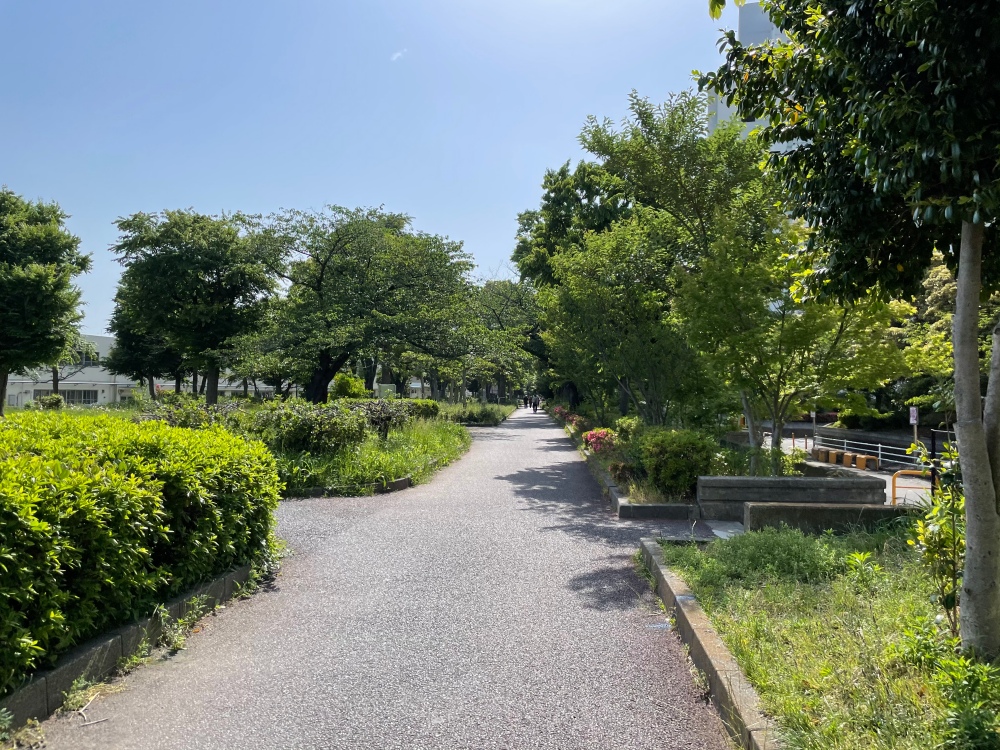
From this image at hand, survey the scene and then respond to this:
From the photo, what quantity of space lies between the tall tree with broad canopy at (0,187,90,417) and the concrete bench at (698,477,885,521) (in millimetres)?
26062

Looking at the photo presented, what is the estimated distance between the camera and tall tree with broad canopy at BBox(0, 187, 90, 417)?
26.2 m

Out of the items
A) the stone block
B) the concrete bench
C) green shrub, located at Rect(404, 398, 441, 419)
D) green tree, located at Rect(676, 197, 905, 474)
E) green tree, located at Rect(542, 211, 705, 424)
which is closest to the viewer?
the stone block

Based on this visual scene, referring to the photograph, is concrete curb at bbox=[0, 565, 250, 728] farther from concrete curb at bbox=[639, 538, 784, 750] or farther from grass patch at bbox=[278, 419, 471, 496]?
grass patch at bbox=[278, 419, 471, 496]

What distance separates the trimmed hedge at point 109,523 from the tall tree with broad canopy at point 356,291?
16.8 metres

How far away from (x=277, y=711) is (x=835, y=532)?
6.06 metres

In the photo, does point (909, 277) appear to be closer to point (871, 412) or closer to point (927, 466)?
point (927, 466)

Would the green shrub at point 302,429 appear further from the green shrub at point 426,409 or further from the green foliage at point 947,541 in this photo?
the green shrub at point 426,409

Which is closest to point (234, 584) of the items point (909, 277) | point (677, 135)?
point (909, 277)

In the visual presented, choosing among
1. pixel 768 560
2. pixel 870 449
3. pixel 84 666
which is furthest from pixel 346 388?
pixel 84 666

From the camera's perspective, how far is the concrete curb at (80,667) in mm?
3494

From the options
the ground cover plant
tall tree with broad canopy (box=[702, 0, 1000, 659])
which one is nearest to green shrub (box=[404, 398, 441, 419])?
the ground cover plant

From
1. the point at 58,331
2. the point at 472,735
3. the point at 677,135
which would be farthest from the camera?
the point at 58,331

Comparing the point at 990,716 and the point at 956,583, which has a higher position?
the point at 956,583

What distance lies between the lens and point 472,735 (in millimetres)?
3584
